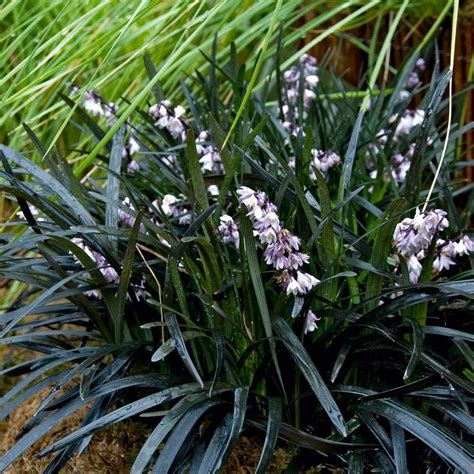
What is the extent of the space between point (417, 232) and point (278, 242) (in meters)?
0.23

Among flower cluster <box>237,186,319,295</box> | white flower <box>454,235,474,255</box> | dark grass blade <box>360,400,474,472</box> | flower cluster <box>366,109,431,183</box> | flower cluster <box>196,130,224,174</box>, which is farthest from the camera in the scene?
flower cluster <box>366,109,431,183</box>

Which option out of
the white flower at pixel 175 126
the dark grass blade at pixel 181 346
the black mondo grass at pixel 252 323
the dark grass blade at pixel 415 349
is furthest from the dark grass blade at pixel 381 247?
the white flower at pixel 175 126

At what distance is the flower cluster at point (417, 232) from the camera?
129cm

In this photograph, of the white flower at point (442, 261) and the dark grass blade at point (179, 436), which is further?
the white flower at point (442, 261)

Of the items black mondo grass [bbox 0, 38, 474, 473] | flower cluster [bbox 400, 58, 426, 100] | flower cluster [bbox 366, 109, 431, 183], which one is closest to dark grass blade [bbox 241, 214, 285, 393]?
black mondo grass [bbox 0, 38, 474, 473]

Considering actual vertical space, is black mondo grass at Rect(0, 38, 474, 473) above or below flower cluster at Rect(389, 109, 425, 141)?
above

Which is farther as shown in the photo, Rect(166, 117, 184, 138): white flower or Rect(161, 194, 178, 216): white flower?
Rect(166, 117, 184, 138): white flower

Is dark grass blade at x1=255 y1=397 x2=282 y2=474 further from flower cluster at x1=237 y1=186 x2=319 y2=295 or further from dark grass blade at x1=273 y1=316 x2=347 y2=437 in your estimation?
flower cluster at x1=237 y1=186 x2=319 y2=295

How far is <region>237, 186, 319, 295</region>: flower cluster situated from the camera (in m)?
1.27

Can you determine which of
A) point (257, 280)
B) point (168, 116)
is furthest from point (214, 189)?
point (257, 280)

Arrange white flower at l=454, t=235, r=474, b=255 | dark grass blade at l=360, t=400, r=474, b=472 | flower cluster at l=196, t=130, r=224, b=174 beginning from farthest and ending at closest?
flower cluster at l=196, t=130, r=224, b=174
white flower at l=454, t=235, r=474, b=255
dark grass blade at l=360, t=400, r=474, b=472

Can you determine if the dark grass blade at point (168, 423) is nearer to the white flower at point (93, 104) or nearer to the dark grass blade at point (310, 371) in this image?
the dark grass blade at point (310, 371)

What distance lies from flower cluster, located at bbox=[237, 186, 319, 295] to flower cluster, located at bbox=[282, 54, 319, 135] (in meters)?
0.69

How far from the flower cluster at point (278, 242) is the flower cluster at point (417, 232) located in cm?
16
